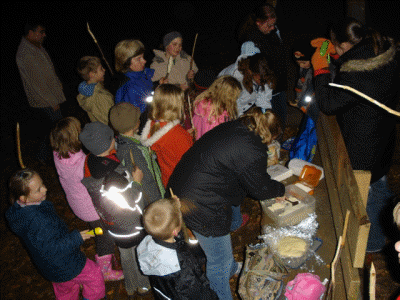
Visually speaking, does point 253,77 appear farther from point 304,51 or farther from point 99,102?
point 99,102

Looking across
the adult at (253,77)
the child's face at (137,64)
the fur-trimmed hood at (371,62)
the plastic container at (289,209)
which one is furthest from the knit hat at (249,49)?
the plastic container at (289,209)

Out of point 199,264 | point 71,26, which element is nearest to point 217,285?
point 199,264

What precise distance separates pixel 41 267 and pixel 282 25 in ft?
42.1

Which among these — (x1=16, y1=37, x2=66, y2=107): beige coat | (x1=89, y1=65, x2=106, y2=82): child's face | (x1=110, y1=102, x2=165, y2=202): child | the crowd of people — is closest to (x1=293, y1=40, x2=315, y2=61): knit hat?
the crowd of people

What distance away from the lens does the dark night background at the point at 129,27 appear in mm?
10362

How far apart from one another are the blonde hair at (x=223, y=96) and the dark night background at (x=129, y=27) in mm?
4673

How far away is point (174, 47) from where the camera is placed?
443cm

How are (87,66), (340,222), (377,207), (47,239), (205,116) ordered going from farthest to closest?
(87,66) < (205,116) < (377,207) < (47,239) < (340,222)

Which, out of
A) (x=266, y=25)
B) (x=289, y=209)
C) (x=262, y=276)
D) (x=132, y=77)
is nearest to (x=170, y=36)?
(x=132, y=77)

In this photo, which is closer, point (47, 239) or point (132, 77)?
point (47, 239)

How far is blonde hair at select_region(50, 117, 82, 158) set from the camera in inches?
118

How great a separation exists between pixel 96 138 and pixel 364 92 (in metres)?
2.34

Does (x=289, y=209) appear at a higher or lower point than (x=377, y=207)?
higher

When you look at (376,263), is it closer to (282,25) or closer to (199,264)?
(199,264)
